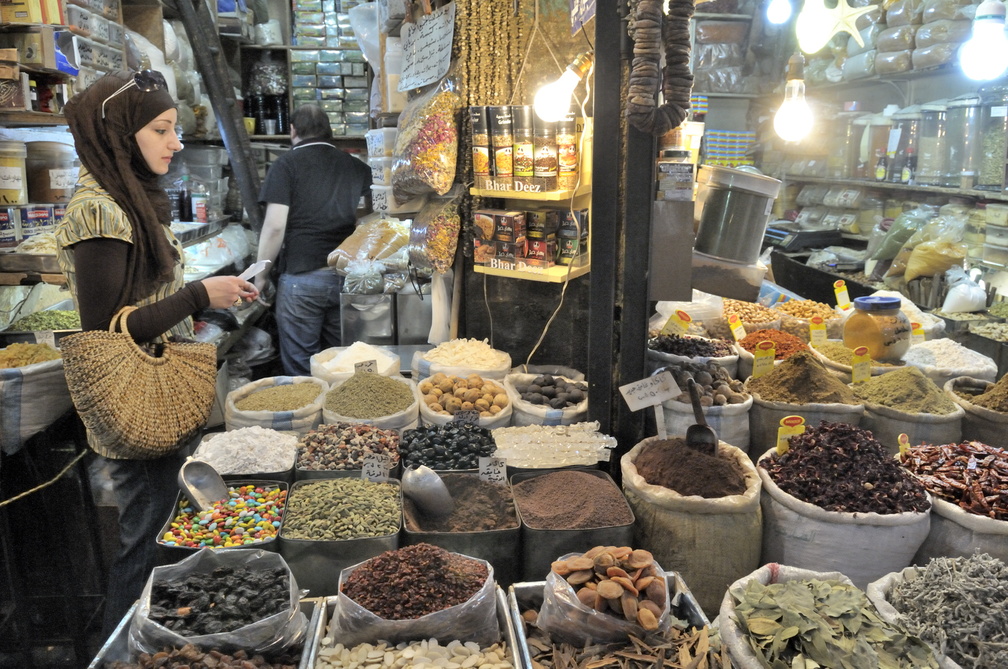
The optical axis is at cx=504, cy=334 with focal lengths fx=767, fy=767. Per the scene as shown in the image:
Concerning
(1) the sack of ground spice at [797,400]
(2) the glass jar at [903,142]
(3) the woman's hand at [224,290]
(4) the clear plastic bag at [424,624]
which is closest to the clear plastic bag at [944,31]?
(2) the glass jar at [903,142]

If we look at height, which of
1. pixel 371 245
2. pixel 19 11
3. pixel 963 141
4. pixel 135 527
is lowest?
pixel 135 527

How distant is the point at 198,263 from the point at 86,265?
96.3 inches

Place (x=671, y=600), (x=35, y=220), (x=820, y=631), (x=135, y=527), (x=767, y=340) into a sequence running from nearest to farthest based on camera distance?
1. (x=820, y=631)
2. (x=671, y=600)
3. (x=135, y=527)
4. (x=767, y=340)
5. (x=35, y=220)

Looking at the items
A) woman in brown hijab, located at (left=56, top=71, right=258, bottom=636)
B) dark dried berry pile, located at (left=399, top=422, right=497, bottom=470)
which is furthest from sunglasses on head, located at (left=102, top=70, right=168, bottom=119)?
dark dried berry pile, located at (left=399, top=422, right=497, bottom=470)

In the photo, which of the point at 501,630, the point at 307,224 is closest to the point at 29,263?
the point at 307,224

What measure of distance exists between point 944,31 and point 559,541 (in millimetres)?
3755

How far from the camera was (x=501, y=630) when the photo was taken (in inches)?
64.7

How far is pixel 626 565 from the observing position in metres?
1.63

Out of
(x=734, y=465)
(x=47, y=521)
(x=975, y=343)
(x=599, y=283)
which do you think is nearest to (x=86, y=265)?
(x=47, y=521)

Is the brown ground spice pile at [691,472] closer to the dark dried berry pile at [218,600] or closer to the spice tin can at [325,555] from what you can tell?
the spice tin can at [325,555]

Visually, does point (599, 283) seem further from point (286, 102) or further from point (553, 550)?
point (286, 102)

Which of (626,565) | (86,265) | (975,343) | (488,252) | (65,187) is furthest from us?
(975,343)

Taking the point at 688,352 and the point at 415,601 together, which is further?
the point at 688,352

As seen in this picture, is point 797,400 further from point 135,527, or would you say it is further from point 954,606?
point 135,527
